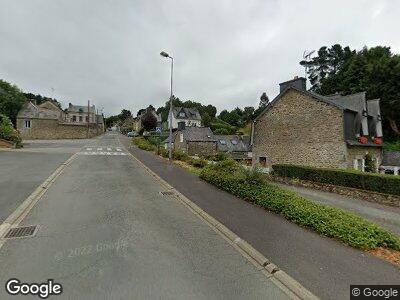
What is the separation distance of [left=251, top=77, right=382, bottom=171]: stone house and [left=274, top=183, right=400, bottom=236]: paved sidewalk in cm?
571

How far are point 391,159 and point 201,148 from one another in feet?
79.0

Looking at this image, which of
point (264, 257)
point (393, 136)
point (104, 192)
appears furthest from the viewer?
point (393, 136)

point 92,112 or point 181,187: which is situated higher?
point 92,112

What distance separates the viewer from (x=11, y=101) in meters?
61.6

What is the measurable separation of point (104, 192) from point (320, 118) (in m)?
18.2

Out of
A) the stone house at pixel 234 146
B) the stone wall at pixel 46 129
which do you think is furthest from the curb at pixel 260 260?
the stone wall at pixel 46 129

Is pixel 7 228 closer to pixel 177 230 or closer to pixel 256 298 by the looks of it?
pixel 177 230

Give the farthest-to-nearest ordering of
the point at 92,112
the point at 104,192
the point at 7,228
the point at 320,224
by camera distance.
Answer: the point at 92,112
the point at 104,192
the point at 320,224
the point at 7,228

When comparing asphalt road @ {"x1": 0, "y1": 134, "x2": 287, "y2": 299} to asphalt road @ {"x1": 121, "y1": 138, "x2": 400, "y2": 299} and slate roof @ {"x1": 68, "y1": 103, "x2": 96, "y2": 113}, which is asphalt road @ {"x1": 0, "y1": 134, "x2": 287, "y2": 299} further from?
slate roof @ {"x1": 68, "y1": 103, "x2": 96, "y2": 113}

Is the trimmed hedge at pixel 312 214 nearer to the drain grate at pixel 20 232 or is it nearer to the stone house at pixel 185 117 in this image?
the drain grate at pixel 20 232

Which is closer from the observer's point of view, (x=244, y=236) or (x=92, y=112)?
(x=244, y=236)

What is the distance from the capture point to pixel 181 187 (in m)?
13.0

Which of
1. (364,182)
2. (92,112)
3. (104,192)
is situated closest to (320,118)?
(364,182)

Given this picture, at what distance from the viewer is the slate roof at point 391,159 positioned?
2514cm
